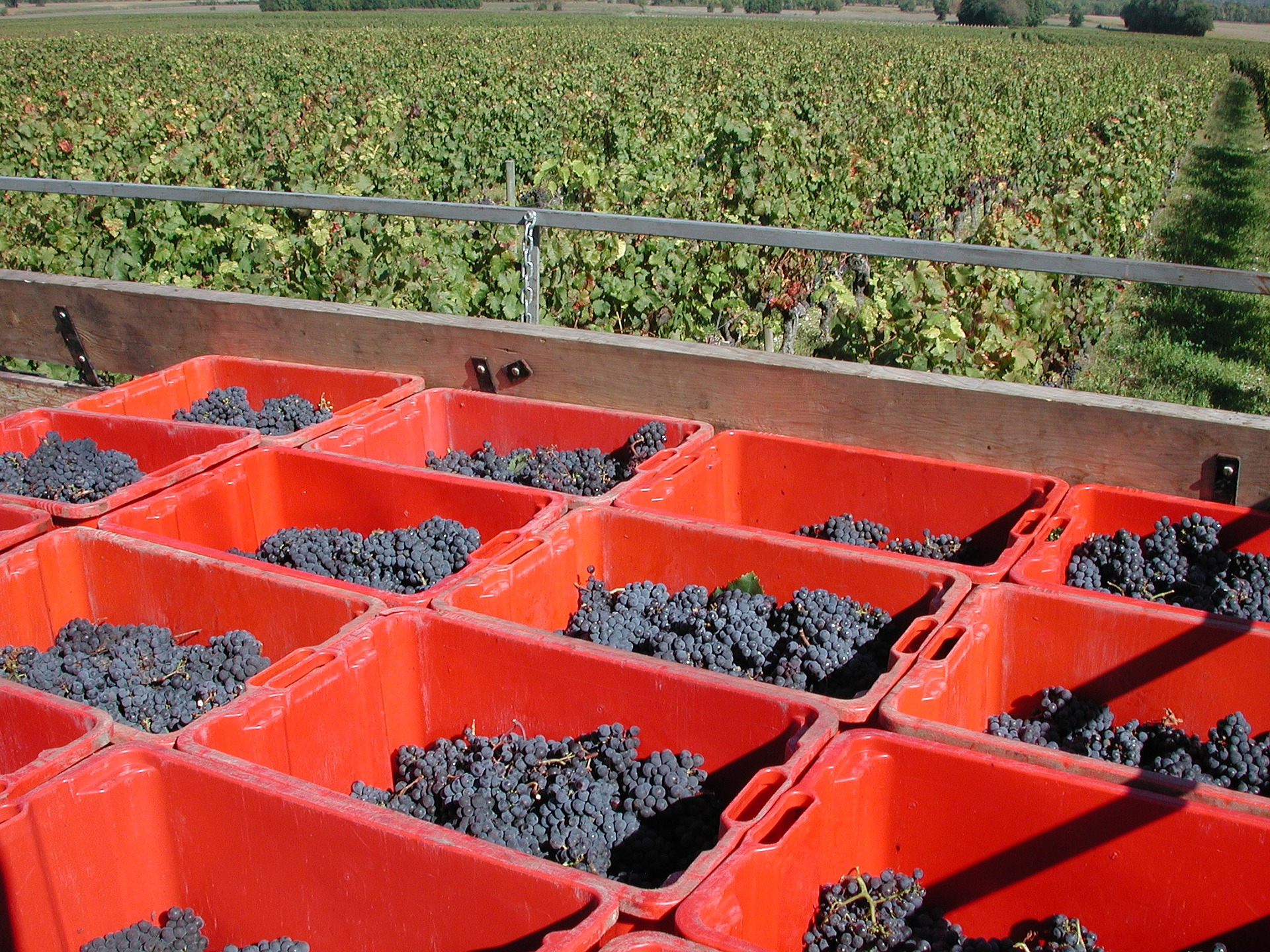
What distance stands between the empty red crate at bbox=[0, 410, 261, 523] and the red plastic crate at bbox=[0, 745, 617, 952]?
129 cm

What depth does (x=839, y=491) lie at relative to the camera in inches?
120

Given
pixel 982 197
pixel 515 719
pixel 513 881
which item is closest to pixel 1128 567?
pixel 515 719

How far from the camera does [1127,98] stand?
847 inches

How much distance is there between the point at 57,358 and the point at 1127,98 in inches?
871

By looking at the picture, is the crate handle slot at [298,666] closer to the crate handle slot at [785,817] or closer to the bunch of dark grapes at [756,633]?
the bunch of dark grapes at [756,633]

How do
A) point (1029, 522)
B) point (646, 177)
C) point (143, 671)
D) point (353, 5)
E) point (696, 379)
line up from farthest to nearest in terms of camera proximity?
point (353, 5) → point (646, 177) → point (696, 379) → point (1029, 522) → point (143, 671)

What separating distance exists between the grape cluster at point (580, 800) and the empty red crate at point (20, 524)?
3.63 feet

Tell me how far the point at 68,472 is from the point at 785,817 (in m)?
2.32

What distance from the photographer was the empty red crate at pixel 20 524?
2.52 m

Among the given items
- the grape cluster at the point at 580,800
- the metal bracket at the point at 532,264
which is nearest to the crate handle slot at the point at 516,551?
the grape cluster at the point at 580,800

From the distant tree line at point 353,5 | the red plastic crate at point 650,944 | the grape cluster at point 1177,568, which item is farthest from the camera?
the distant tree line at point 353,5

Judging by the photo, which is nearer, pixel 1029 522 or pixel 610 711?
pixel 610 711

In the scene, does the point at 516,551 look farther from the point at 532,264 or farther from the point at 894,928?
the point at 532,264

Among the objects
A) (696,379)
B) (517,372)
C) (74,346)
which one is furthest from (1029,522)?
(74,346)
